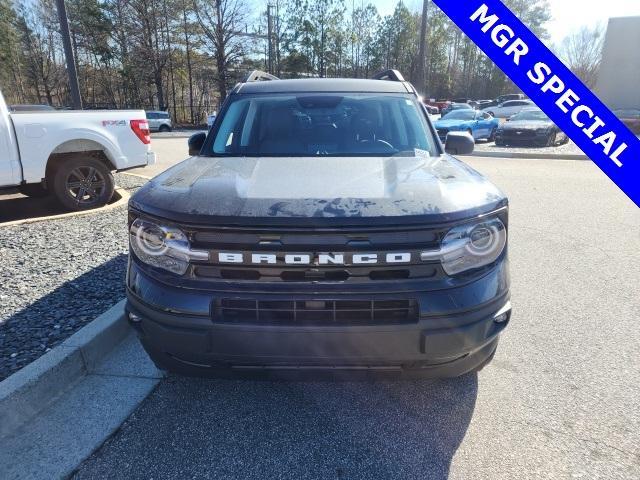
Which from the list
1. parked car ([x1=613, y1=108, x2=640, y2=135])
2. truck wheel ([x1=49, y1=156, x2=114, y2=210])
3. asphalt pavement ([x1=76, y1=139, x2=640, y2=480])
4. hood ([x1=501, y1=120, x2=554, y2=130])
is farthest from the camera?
parked car ([x1=613, y1=108, x2=640, y2=135])

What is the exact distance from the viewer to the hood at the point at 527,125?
1682 centimetres

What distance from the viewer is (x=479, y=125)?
18641 millimetres

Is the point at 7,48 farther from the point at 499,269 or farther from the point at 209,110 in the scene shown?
the point at 499,269

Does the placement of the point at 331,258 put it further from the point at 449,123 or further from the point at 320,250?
the point at 449,123

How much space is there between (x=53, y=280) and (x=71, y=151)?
3.09 metres

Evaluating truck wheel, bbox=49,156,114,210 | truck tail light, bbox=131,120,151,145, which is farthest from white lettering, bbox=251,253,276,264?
truck tail light, bbox=131,120,151,145

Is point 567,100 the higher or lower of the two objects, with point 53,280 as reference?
higher

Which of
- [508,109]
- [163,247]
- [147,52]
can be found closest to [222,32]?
[147,52]

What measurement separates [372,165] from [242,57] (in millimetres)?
40832

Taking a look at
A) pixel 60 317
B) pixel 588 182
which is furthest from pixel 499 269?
pixel 588 182

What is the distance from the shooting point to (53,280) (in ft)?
12.6

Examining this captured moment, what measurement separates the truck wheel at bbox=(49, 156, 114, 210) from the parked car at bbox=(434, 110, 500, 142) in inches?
533

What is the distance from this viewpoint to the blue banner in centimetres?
275

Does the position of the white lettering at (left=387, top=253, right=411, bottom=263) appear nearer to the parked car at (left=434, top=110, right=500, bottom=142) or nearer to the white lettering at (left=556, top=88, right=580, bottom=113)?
the white lettering at (left=556, top=88, right=580, bottom=113)
